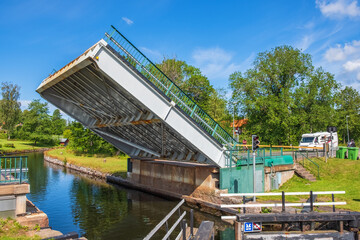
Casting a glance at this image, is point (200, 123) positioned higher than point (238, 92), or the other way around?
point (238, 92)

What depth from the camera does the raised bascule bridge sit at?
36.2 ft

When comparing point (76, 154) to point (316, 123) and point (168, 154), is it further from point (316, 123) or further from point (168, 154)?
point (316, 123)

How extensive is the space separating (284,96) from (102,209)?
25.9 meters

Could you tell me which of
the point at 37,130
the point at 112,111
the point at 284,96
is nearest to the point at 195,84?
the point at 284,96

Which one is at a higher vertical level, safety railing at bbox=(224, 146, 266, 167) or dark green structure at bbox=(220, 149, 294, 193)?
safety railing at bbox=(224, 146, 266, 167)

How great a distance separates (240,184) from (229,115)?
2536 cm

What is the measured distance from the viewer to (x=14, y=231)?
25.8 ft

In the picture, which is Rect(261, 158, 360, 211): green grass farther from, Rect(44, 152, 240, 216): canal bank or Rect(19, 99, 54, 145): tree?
Rect(19, 99, 54, 145): tree

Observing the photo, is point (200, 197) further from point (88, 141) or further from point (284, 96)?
point (88, 141)

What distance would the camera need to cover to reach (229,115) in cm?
3962

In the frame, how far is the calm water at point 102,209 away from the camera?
1163 centimetres

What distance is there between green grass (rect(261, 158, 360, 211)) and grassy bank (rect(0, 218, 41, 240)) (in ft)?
33.1

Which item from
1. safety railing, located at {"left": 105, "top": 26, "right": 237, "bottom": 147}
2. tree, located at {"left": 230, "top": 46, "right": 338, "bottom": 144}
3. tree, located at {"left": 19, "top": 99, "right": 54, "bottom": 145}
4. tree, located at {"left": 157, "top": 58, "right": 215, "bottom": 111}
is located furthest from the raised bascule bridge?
tree, located at {"left": 19, "top": 99, "right": 54, "bottom": 145}

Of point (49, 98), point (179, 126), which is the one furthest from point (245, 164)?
point (49, 98)
